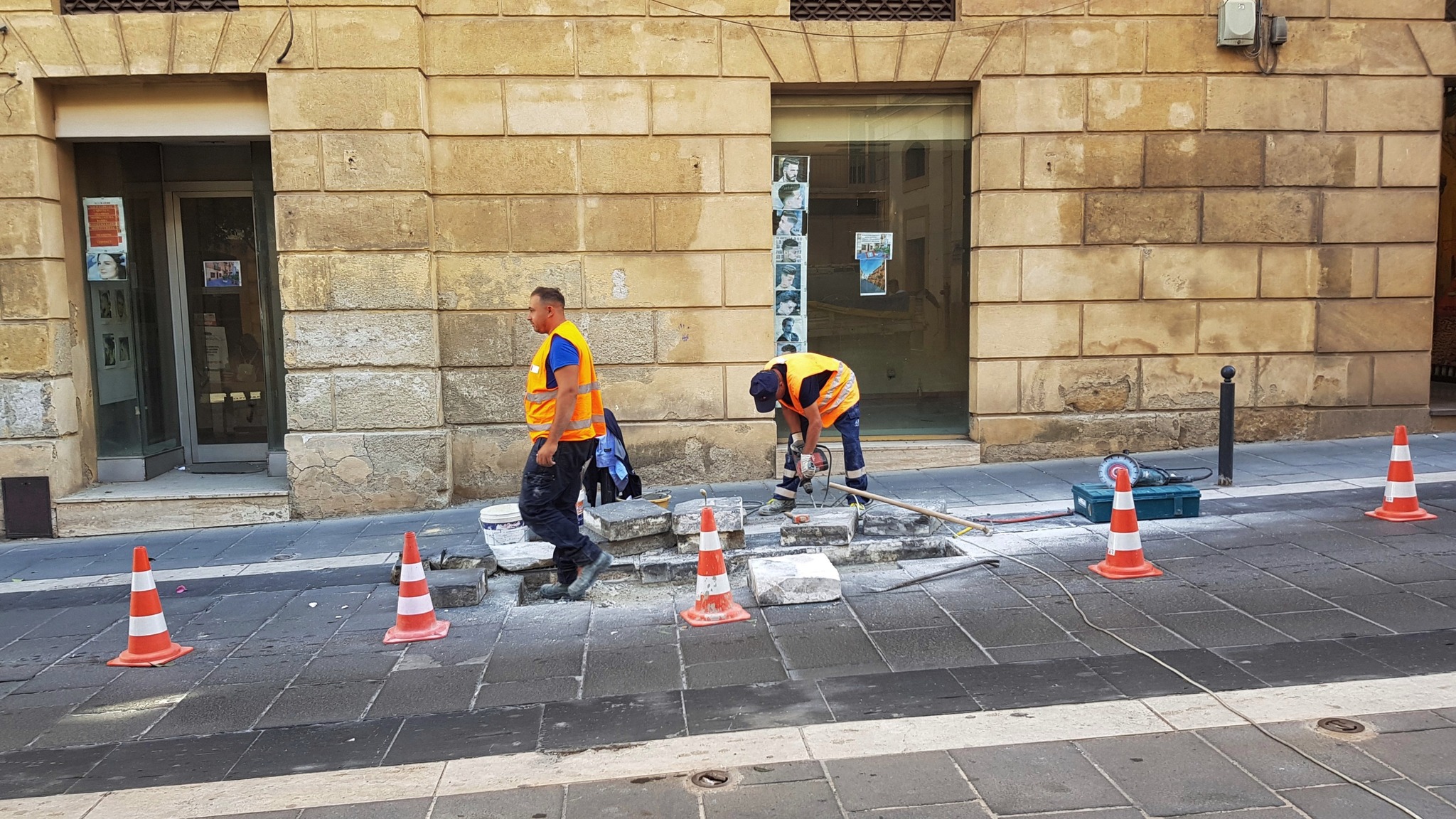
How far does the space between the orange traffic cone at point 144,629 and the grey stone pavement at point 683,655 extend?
0.11 meters

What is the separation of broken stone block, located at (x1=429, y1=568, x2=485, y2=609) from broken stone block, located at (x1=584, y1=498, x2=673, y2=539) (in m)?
0.84

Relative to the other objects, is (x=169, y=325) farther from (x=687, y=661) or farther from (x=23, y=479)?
(x=687, y=661)

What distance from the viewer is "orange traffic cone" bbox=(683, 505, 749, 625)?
5617 millimetres

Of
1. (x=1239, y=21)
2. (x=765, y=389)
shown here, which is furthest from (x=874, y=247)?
(x=1239, y=21)

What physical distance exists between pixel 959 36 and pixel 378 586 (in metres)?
7.13

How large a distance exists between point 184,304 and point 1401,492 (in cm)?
1098

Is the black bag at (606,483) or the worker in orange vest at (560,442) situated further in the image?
the black bag at (606,483)

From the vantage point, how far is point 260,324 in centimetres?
1030

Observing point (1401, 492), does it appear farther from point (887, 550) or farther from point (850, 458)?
point (850, 458)

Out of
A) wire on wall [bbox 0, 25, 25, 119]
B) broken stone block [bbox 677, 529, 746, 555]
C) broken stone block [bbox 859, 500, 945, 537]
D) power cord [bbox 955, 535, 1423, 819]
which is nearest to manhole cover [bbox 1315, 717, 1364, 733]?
power cord [bbox 955, 535, 1423, 819]

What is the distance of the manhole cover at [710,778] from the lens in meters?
3.75

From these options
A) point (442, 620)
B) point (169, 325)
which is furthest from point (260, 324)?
point (442, 620)

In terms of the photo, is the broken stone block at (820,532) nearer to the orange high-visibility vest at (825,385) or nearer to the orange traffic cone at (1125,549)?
the orange high-visibility vest at (825,385)

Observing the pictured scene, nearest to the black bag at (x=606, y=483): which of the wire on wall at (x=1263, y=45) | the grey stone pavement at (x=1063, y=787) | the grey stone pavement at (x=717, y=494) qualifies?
the grey stone pavement at (x=717, y=494)
